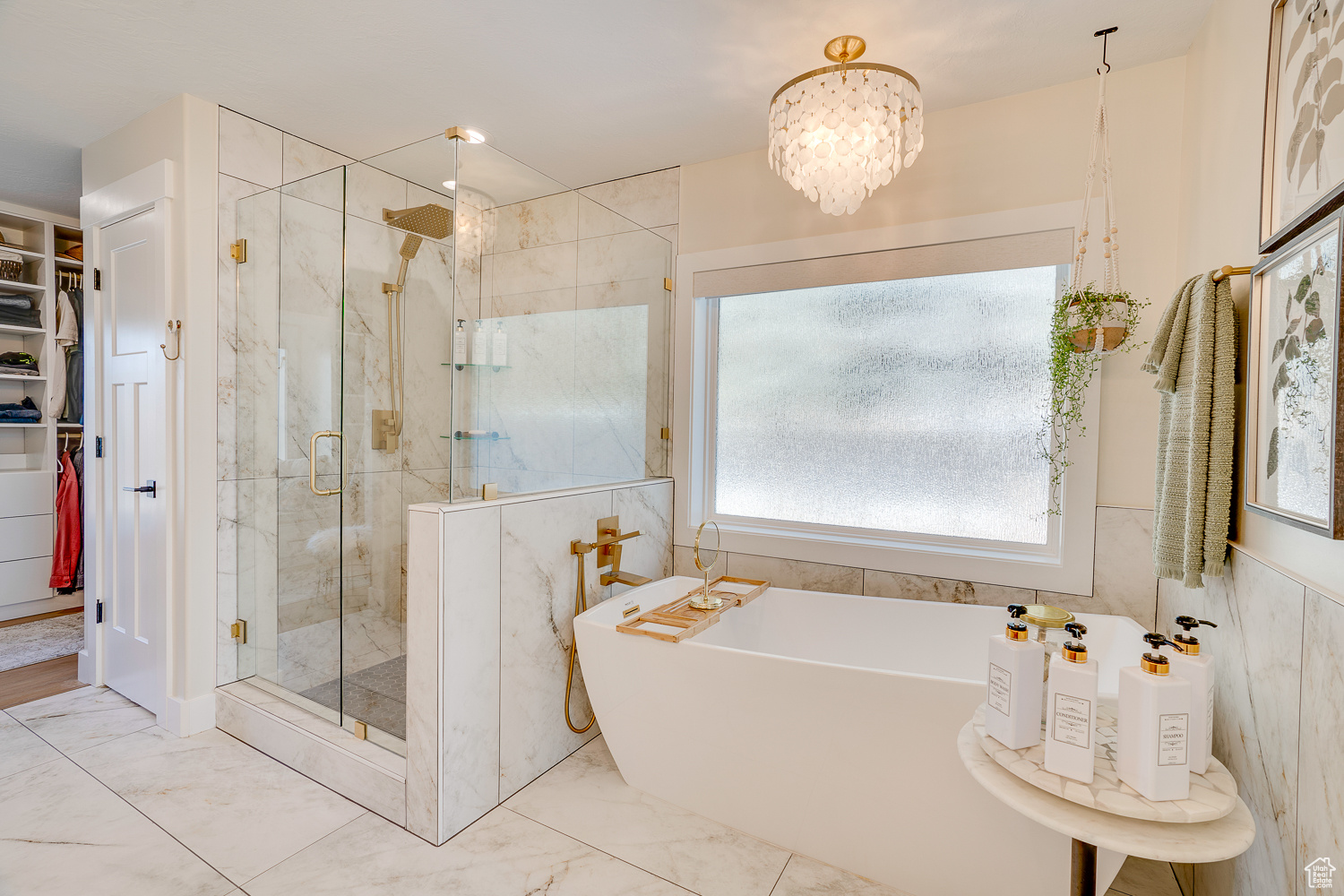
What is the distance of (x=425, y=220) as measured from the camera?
6.42 feet

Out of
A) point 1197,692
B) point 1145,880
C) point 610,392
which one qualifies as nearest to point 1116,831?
point 1197,692

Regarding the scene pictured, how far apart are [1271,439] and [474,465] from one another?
77.7 inches

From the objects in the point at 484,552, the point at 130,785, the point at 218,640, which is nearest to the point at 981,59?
the point at 484,552

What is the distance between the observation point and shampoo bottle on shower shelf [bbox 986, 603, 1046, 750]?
1167 millimetres

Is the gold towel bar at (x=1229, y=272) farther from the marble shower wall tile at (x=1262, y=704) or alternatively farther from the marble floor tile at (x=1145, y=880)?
the marble floor tile at (x=1145, y=880)

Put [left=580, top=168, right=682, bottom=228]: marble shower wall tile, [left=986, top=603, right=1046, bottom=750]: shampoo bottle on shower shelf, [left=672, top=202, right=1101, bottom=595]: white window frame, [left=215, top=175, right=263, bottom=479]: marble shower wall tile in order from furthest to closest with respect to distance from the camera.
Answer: [left=580, top=168, right=682, bottom=228]: marble shower wall tile < [left=215, top=175, right=263, bottom=479]: marble shower wall tile < [left=672, top=202, right=1101, bottom=595]: white window frame < [left=986, top=603, right=1046, bottom=750]: shampoo bottle on shower shelf

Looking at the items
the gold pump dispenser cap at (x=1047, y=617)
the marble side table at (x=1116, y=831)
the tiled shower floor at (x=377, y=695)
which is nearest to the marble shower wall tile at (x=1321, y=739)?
the marble side table at (x=1116, y=831)

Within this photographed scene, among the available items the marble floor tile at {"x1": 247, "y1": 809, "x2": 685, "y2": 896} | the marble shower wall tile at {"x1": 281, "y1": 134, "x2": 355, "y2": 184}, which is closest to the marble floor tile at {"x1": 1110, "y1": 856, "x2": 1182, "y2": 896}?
the marble floor tile at {"x1": 247, "y1": 809, "x2": 685, "y2": 896}

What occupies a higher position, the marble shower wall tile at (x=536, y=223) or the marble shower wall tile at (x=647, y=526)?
the marble shower wall tile at (x=536, y=223)

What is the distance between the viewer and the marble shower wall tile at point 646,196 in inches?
117

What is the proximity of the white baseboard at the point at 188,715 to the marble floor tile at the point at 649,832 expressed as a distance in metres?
1.41

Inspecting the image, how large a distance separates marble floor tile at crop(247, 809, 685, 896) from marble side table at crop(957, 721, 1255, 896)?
101 centimetres

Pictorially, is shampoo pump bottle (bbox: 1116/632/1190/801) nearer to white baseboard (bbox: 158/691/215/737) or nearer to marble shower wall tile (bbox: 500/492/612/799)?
marble shower wall tile (bbox: 500/492/612/799)

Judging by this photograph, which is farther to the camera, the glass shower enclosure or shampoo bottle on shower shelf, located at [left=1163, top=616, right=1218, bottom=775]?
the glass shower enclosure
